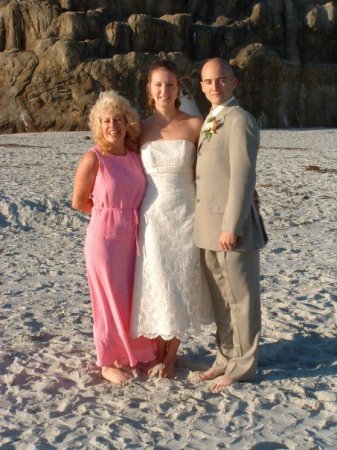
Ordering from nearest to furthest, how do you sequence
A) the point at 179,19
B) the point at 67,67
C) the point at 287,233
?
1. the point at 287,233
2. the point at 67,67
3. the point at 179,19

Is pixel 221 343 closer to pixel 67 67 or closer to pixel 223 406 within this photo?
pixel 223 406

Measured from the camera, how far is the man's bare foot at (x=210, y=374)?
497 centimetres

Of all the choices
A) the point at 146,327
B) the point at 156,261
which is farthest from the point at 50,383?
the point at 156,261

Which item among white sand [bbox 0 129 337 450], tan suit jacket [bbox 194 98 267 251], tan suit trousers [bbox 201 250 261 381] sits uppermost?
tan suit jacket [bbox 194 98 267 251]

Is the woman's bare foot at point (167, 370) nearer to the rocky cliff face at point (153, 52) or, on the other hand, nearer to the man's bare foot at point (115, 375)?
the man's bare foot at point (115, 375)

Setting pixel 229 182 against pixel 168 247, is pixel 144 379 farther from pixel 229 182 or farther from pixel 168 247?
pixel 229 182

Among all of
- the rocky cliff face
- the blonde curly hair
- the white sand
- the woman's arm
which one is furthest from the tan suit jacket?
the rocky cliff face

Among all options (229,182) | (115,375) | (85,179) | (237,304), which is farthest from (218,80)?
(115,375)

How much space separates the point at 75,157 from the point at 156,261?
44.1 ft

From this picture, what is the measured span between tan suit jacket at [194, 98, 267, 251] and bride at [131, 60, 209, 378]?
0.13m

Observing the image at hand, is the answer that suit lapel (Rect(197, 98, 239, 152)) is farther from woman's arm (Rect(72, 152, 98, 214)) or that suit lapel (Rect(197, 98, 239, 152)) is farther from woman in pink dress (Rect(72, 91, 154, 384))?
woman's arm (Rect(72, 152, 98, 214))

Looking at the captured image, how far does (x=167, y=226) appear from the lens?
15.8ft

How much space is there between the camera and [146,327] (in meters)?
4.88

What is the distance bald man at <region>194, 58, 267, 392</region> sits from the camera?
14.9 feet
